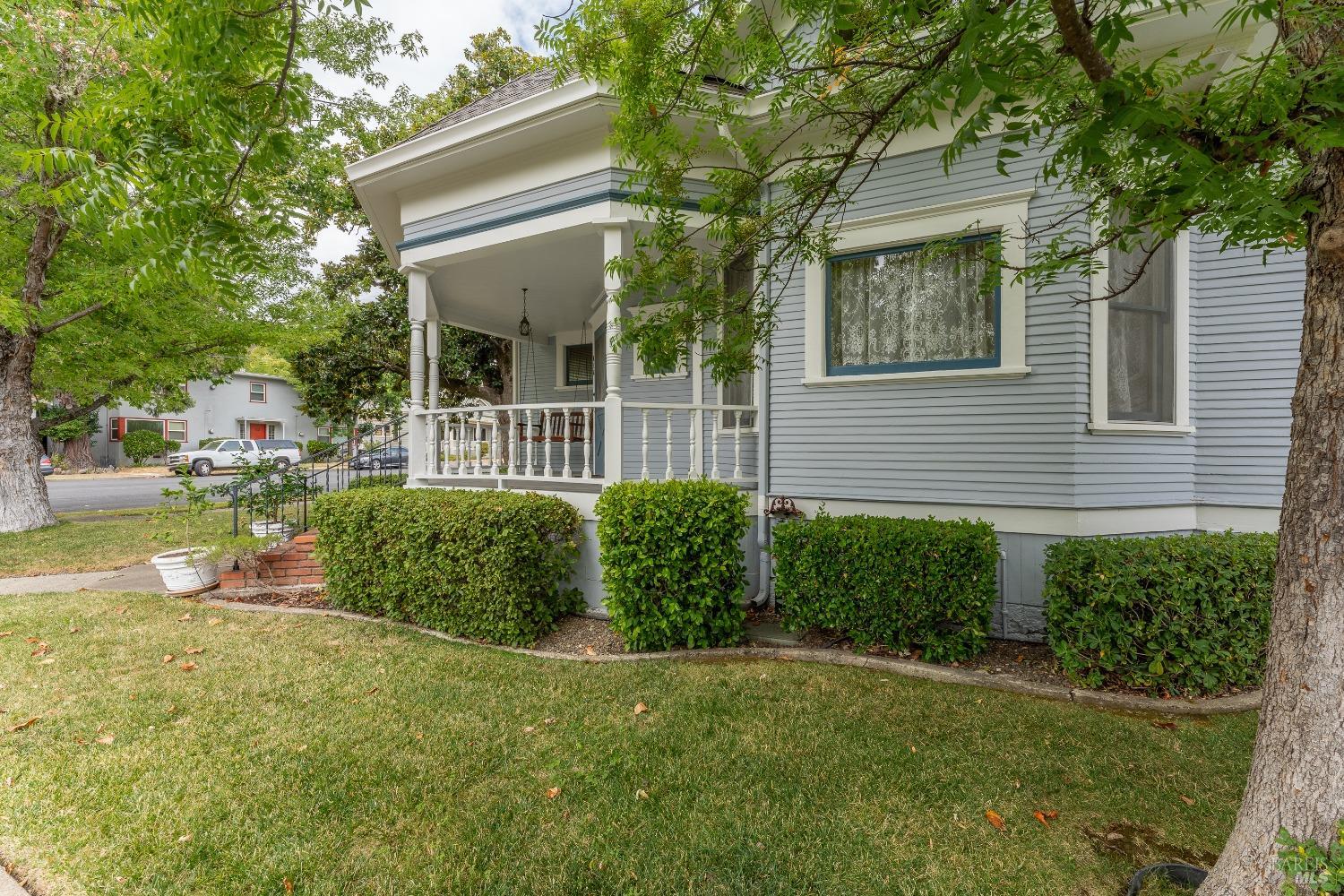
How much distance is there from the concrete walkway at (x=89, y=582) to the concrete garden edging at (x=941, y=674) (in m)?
3.82

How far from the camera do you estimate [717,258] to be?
11.2 feet

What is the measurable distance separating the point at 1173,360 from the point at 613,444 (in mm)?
5002

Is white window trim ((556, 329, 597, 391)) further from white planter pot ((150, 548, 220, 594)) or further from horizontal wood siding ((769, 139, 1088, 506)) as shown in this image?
white planter pot ((150, 548, 220, 594))

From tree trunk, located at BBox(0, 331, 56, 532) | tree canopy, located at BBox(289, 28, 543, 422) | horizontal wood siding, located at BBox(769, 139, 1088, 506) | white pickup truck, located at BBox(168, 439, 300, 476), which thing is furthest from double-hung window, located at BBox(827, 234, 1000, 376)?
white pickup truck, located at BBox(168, 439, 300, 476)

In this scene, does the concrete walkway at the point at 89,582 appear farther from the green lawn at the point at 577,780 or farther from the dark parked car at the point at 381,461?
the green lawn at the point at 577,780

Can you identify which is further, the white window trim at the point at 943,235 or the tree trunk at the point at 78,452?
the tree trunk at the point at 78,452

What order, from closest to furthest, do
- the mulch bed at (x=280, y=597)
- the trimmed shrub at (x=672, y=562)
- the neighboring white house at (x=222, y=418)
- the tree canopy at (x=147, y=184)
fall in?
the tree canopy at (x=147, y=184), the trimmed shrub at (x=672, y=562), the mulch bed at (x=280, y=597), the neighboring white house at (x=222, y=418)

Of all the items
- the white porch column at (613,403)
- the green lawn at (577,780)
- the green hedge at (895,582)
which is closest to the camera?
the green lawn at (577,780)

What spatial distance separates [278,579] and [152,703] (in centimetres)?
324

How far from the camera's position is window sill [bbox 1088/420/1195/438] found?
15.4 ft

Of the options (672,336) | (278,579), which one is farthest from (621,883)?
(278,579)

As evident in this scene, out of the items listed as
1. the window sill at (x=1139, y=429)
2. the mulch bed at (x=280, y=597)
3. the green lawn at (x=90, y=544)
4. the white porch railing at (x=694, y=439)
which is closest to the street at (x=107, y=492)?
the green lawn at (x=90, y=544)

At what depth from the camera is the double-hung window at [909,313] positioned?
5016mm

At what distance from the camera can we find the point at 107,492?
1719 centimetres
